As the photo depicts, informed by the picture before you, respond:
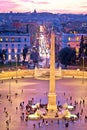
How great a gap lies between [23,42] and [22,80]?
4197 cm

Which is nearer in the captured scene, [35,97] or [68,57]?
[35,97]

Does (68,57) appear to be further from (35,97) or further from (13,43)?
(35,97)

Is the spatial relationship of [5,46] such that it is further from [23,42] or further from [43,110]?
[43,110]

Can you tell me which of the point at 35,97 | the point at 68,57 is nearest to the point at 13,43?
the point at 68,57

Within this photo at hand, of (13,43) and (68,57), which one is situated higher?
(68,57)

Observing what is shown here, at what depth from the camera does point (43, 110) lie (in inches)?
1866

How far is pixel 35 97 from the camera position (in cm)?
5559

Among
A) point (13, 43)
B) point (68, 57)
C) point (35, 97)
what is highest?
point (35, 97)

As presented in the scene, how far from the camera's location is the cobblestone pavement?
41844mm

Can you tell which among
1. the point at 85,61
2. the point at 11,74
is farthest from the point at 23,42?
the point at 11,74

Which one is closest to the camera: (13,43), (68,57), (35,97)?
(35,97)

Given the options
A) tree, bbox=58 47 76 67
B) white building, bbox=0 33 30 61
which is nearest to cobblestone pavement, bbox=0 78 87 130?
tree, bbox=58 47 76 67

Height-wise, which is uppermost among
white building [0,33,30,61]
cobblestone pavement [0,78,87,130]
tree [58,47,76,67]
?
cobblestone pavement [0,78,87,130]

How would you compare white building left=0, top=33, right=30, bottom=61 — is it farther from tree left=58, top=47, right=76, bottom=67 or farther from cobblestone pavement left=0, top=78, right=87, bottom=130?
cobblestone pavement left=0, top=78, right=87, bottom=130
